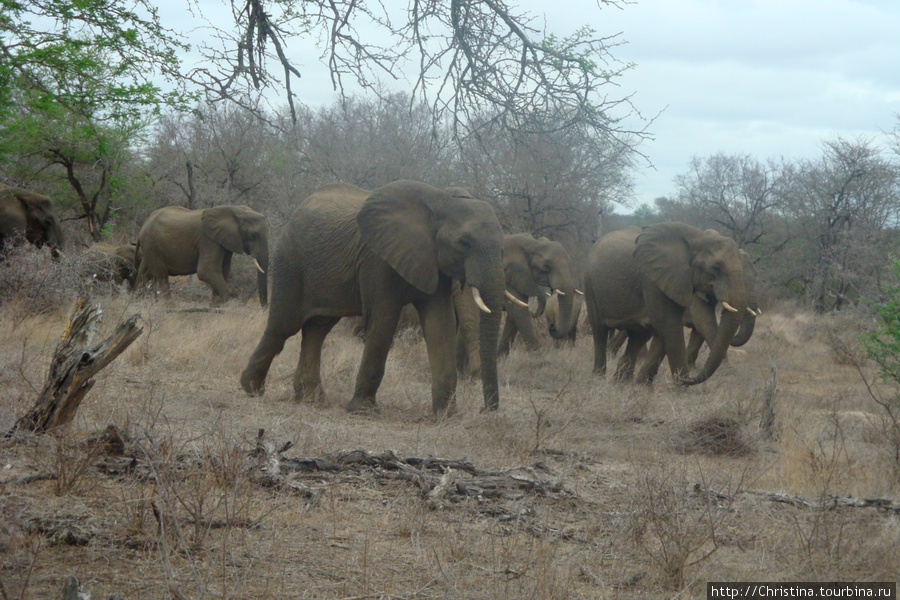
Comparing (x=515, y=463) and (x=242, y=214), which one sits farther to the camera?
(x=242, y=214)

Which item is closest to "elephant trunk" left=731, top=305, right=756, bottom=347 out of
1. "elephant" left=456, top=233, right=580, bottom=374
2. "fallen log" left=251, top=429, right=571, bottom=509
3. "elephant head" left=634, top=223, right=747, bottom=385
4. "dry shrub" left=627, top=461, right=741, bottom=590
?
"elephant head" left=634, top=223, right=747, bottom=385

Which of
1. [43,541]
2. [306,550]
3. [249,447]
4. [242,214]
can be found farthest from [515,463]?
[242,214]

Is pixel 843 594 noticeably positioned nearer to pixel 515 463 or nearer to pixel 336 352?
pixel 515 463

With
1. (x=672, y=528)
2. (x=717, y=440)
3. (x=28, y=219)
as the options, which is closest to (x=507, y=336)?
(x=28, y=219)

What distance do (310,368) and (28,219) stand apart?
6875 mm

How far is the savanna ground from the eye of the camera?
3908 mm

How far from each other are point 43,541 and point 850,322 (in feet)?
62.8

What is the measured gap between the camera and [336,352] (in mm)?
11906

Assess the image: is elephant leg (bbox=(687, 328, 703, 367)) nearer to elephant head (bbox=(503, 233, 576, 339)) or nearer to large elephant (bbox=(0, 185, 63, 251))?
elephant head (bbox=(503, 233, 576, 339))

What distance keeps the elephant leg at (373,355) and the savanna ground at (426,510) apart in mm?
231

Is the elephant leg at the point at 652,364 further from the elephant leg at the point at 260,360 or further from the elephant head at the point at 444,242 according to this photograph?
the elephant leg at the point at 260,360

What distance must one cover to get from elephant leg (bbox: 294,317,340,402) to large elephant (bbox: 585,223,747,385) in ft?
15.2

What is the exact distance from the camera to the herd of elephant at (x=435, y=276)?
8367 mm

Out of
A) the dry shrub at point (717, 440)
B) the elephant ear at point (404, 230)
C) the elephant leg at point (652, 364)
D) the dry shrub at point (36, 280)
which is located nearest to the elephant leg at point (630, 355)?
the elephant leg at point (652, 364)
